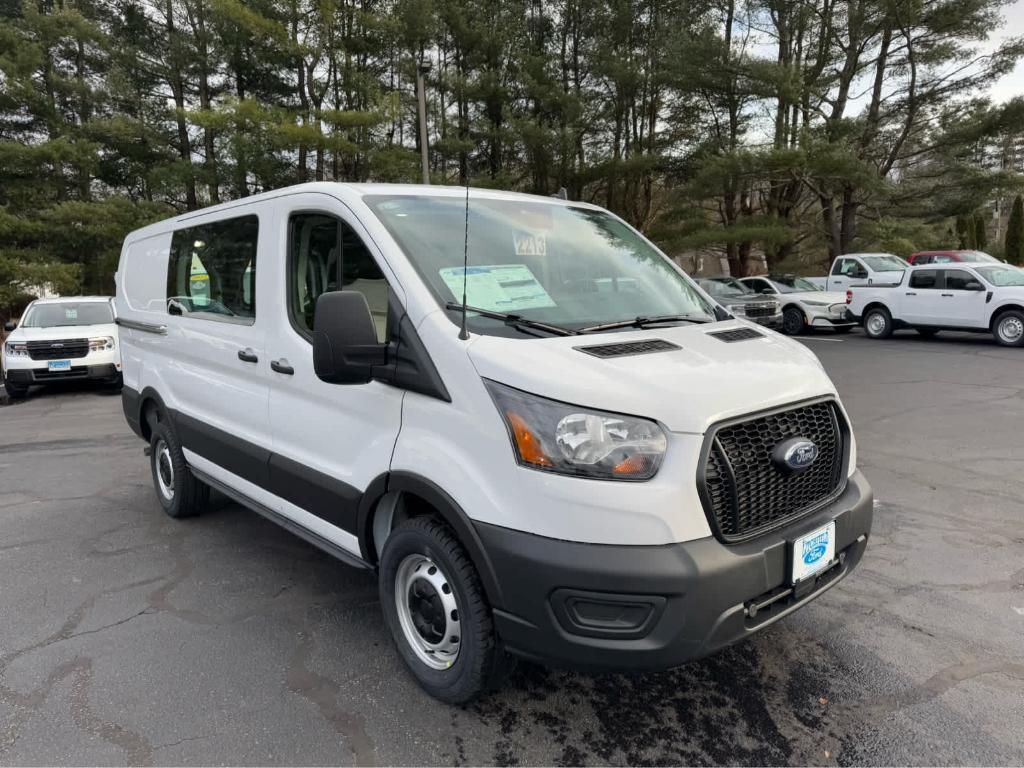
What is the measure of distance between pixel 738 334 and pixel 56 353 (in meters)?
11.3

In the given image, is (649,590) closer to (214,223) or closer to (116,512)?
(214,223)

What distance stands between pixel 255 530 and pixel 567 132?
22.0 meters

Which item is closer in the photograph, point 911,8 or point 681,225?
point 911,8

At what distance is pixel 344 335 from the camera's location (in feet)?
7.83

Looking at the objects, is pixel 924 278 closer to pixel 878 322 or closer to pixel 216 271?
pixel 878 322

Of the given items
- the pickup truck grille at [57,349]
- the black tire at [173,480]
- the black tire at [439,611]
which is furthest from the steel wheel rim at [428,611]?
the pickup truck grille at [57,349]

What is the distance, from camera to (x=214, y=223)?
395 cm

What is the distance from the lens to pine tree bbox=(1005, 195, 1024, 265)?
3188 cm

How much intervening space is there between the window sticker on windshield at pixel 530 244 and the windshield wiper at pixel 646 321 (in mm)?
535

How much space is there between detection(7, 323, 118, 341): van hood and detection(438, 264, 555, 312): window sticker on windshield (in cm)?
1040

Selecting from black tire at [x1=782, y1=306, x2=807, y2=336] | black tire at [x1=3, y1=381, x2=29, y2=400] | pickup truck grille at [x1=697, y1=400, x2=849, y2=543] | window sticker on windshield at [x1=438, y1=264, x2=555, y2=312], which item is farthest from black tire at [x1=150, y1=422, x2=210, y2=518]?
black tire at [x1=782, y1=306, x2=807, y2=336]

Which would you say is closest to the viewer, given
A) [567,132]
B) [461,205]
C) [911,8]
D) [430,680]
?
[430,680]

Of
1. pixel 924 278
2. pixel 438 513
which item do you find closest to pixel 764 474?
pixel 438 513

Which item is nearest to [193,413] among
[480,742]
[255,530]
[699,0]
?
[255,530]
